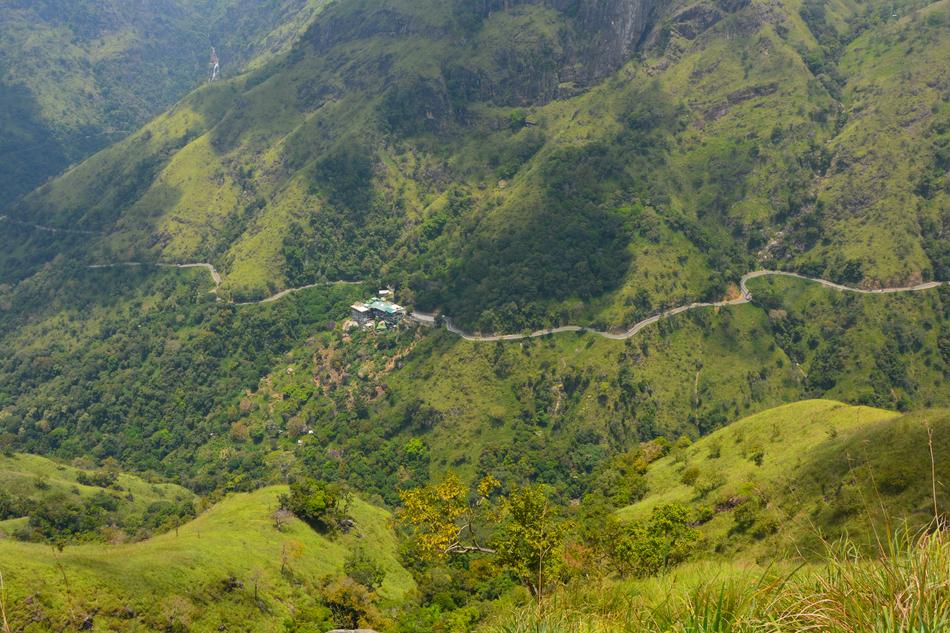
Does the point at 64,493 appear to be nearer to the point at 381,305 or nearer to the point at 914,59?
the point at 381,305

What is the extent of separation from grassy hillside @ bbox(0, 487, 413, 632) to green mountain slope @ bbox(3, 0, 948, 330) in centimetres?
6579

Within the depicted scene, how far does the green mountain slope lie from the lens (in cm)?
11744

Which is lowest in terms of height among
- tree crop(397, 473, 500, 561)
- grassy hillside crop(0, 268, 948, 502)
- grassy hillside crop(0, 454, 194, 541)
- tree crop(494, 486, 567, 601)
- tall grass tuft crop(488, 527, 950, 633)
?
grassy hillside crop(0, 268, 948, 502)

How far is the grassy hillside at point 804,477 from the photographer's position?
31.2 metres

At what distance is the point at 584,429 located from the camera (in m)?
98.8

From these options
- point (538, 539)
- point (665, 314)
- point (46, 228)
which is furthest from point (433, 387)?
point (46, 228)

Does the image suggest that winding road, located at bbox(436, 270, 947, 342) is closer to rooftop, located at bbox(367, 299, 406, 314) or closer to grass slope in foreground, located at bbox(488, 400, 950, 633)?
rooftop, located at bbox(367, 299, 406, 314)

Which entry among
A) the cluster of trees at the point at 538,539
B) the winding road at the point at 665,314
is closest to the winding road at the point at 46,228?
the winding road at the point at 665,314

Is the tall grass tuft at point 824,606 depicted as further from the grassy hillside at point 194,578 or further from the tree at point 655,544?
the grassy hillside at point 194,578

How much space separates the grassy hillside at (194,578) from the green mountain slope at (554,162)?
65787mm

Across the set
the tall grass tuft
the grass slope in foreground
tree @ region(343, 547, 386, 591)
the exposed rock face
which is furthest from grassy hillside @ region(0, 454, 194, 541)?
the exposed rock face

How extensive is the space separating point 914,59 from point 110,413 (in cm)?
17536

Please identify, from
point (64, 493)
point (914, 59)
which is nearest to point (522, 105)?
point (914, 59)

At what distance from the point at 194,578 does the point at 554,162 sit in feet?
373
